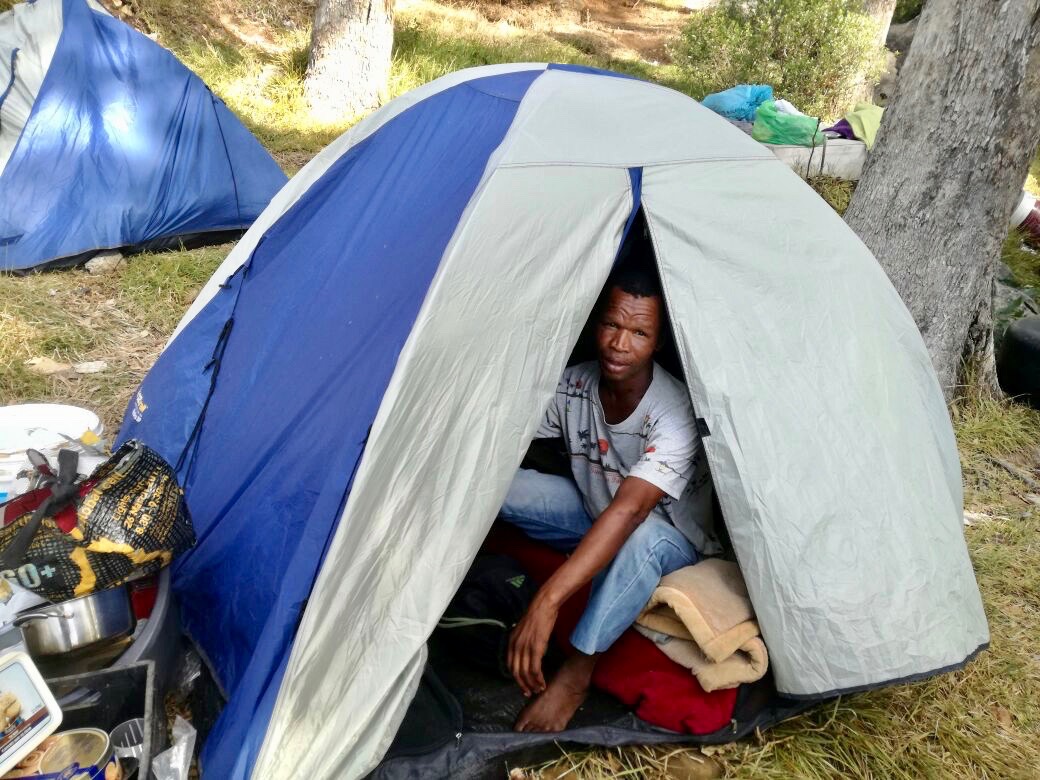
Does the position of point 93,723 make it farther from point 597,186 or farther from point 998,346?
point 998,346

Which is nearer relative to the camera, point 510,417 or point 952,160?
point 510,417

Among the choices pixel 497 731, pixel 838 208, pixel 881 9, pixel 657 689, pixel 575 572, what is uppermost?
pixel 881 9

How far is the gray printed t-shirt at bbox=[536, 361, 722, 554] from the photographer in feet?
6.59

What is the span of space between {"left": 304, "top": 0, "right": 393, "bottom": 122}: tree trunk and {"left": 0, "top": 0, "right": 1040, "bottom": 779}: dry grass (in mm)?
210

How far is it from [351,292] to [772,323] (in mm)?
1043

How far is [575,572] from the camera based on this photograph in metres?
1.90

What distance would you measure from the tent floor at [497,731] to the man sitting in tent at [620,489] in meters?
0.06

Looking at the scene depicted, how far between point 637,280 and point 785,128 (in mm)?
3760

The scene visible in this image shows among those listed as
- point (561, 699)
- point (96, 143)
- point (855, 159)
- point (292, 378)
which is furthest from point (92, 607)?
point (855, 159)

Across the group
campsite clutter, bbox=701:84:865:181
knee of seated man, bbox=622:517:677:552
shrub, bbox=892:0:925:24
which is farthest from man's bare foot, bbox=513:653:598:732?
shrub, bbox=892:0:925:24

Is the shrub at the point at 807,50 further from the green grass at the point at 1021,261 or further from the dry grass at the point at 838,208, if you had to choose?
the dry grass at the point at 838,208

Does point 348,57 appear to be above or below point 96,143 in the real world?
above

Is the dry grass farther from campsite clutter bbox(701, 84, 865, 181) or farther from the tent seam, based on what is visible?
the tent seam

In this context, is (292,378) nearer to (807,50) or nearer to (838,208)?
(838,208)
